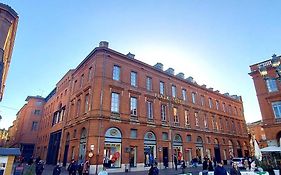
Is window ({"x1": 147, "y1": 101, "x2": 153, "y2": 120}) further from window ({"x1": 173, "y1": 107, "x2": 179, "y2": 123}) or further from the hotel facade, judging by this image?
window ({"x1": 173, "y1": 107, "x2": 179, "y2": 123})

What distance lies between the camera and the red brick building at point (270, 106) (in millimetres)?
23453

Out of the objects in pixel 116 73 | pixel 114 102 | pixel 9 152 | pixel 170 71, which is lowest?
pixel 9 152

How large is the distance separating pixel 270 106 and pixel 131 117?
721 inches

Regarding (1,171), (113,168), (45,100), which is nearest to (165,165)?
(113,168)

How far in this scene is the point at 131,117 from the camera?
21.7 m

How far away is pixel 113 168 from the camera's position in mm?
A: 18578

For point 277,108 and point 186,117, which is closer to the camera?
point 277,108

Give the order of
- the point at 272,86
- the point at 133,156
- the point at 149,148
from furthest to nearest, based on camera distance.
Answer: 1. the point at 272,86
2. the point at 149,148
3. the point at 133,156

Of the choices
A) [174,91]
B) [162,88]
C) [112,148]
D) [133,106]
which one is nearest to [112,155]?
[112,148]

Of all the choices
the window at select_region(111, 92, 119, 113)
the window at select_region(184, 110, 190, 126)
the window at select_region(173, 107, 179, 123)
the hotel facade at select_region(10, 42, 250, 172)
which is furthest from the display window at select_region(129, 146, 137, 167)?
the window at select_region(184, 110, 190, 126)

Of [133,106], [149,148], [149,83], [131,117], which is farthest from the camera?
[149,83]

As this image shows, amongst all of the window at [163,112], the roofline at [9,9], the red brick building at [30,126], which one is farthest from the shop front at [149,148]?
the red brick building at [30,126]

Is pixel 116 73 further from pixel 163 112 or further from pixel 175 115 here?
pixel 175 115

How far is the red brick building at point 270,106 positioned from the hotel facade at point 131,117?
8.94 m
